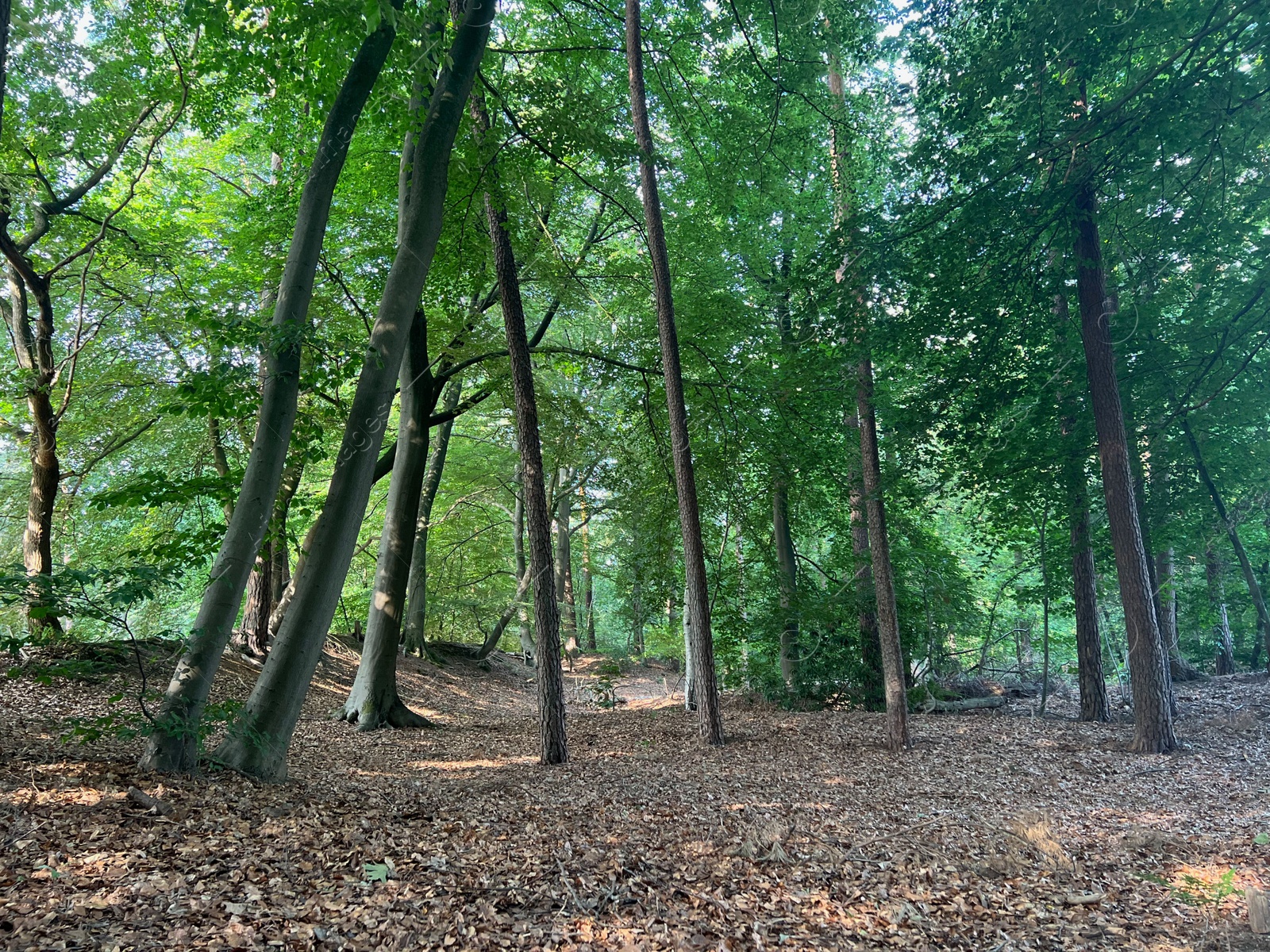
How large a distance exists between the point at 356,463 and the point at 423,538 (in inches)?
436

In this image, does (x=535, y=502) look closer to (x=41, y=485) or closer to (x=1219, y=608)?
(x=41, y=485)

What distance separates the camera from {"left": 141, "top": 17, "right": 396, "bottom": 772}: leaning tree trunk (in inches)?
188

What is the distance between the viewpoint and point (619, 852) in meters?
4.50

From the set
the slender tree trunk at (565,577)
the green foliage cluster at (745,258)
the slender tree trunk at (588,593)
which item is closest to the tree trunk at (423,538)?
the green foliage cluster at (745,258)

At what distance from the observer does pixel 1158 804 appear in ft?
20.2

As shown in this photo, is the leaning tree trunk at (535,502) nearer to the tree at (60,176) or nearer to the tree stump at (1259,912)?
the tree at (60,176)

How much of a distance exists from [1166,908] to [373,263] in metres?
11.1

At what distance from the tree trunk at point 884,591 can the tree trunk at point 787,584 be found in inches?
118

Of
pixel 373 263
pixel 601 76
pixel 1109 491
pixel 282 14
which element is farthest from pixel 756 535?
pixel 282 14

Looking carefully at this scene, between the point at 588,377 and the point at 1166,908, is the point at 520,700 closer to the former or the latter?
the point at 588,377

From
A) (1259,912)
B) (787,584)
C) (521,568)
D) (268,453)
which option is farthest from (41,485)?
(1259,912)

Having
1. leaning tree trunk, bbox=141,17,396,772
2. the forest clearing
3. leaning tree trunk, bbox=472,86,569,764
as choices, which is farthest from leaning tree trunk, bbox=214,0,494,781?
leaning tree trunk, bbox=472,86,569,764

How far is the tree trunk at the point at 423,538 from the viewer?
50.8ft

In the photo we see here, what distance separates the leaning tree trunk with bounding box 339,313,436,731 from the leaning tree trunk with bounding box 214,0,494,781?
4.50m
